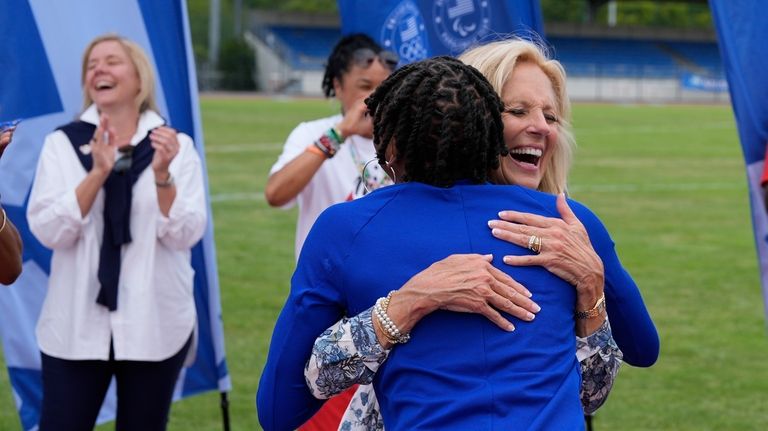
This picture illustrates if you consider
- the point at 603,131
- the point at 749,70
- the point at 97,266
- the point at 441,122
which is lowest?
the point at 603,131

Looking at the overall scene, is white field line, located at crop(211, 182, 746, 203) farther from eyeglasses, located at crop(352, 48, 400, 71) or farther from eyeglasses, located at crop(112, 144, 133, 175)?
eyeglasses, located at crop(112, 144, 133, 175)

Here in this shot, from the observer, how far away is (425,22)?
5.35 meters

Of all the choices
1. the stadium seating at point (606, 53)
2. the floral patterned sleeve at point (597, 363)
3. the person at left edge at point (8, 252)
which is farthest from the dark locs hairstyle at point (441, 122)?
the stadium seating at point (606, 53)

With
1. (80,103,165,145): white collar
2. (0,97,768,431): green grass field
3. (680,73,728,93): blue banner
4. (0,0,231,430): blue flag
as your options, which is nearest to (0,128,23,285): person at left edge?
(80,103,165,145): white collar

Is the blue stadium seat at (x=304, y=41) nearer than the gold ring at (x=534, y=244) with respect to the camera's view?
No

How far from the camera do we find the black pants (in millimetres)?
4242

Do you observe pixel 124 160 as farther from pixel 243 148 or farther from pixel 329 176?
pixel 243 148

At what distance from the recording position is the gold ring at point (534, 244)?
223cm

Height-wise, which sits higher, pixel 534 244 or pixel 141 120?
pixel 534 244

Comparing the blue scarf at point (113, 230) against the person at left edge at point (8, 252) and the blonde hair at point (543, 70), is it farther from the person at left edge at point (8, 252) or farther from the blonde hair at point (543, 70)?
the blonde hair at point (543, 70)

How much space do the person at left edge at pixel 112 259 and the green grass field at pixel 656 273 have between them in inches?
81.9

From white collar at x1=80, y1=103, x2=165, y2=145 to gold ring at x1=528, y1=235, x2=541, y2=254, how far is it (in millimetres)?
2551

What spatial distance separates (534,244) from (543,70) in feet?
2.22

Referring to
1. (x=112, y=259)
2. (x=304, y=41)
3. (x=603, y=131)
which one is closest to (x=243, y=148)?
(x=603, y=131)
